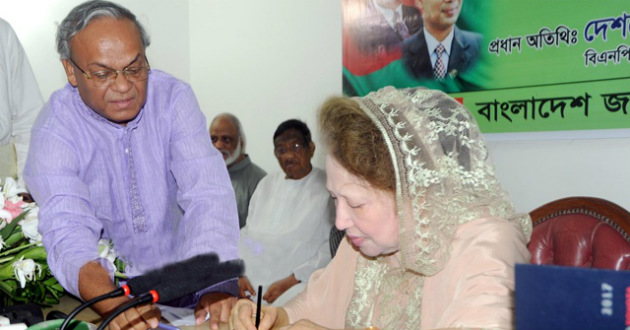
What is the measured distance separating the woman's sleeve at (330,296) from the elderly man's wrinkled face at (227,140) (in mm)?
3442

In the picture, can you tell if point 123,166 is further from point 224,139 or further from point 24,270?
point 224,139

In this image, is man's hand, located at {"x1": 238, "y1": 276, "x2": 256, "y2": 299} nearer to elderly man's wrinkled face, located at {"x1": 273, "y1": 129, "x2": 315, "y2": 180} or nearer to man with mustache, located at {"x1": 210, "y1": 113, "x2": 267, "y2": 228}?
man with mustache, located at {"x1": 210, "y1": 113, "x2": 267, "y2": 228}

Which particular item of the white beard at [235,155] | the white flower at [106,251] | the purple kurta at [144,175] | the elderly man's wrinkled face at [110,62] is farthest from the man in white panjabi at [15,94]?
the white beard at [235,155]

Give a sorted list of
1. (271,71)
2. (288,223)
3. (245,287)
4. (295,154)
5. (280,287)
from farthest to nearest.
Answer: (271,71) < (295,154) < (288,223) < (245,287) < (280,287)

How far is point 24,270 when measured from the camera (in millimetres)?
1752

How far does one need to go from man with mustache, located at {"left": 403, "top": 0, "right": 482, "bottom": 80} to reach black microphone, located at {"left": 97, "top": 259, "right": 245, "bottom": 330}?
10.4 ft

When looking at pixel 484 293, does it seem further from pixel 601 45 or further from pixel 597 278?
pixel 601 45

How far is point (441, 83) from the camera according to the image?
432 centimetres

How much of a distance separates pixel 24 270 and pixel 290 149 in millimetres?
3351

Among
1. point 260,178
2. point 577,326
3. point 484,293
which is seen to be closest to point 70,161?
point 484,293

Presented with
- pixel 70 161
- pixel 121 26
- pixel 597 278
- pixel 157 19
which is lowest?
pixel 597 278

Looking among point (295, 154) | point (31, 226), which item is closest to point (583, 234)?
point (31, 226)

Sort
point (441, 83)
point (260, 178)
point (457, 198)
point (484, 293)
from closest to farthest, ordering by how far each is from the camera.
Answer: point (484, 293)
point (457, 198)
point (441, 83)
point (260, 178)

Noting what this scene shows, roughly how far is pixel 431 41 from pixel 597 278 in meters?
3.64
